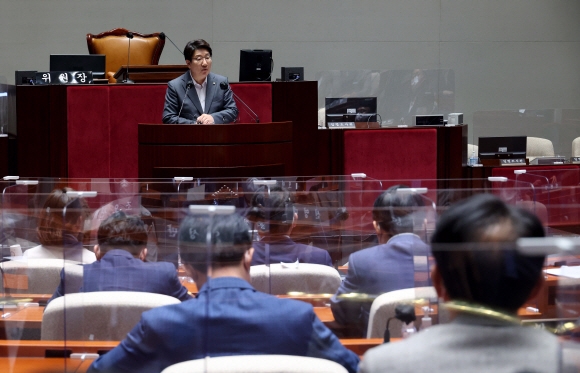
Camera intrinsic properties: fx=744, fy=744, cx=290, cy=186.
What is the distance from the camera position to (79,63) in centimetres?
579

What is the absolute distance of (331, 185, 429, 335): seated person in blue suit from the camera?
1.62 metres

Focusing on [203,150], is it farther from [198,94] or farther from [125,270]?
[125,270]

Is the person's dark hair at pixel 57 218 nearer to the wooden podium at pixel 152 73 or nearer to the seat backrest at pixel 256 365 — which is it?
the seat backrest at pixel 256 365

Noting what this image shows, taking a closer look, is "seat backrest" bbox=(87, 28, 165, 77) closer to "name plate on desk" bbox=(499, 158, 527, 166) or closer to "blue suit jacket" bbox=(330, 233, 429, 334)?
"name plate on desk" bbox=(499, 158, 527, 166)

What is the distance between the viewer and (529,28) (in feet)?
29.4

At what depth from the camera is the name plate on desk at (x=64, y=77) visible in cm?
548

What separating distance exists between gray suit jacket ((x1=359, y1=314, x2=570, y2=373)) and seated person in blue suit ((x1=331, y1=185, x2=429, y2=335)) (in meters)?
0.37

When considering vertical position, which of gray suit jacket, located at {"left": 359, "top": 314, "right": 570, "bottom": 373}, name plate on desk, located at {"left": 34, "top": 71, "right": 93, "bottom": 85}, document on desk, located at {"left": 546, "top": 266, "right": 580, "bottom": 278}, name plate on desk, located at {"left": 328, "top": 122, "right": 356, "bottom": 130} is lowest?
gray suit jacket, located at {"left": 359, "top": 314, "right": 570, "bottom": 373}

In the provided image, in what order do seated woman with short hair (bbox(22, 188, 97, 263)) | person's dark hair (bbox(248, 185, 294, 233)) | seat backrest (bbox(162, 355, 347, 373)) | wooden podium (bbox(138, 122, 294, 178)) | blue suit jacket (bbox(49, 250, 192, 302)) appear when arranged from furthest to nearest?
wooden podium (bbox(138, 122, 294, 178)) → person's dark hair (bbox(248, 185, 294, 233)) → seated woman with short hair (bbox(22, 188, 97, 263)) → blue suit jacket (bbox(49, 250, 192, 302)) → seat backrest (bbox(162, 355, 347, 373))

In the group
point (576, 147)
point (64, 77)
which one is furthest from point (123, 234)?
point (576, 147)

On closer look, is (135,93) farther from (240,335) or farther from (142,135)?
(240,335)

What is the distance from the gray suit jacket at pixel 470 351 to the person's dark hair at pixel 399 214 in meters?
0.75

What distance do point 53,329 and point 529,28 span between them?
836 centimetres

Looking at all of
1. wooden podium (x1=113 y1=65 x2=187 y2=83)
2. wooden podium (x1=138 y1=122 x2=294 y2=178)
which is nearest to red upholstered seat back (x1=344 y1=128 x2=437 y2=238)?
wooden podium (x1=138 y1=122 x2=294 y2=178)
